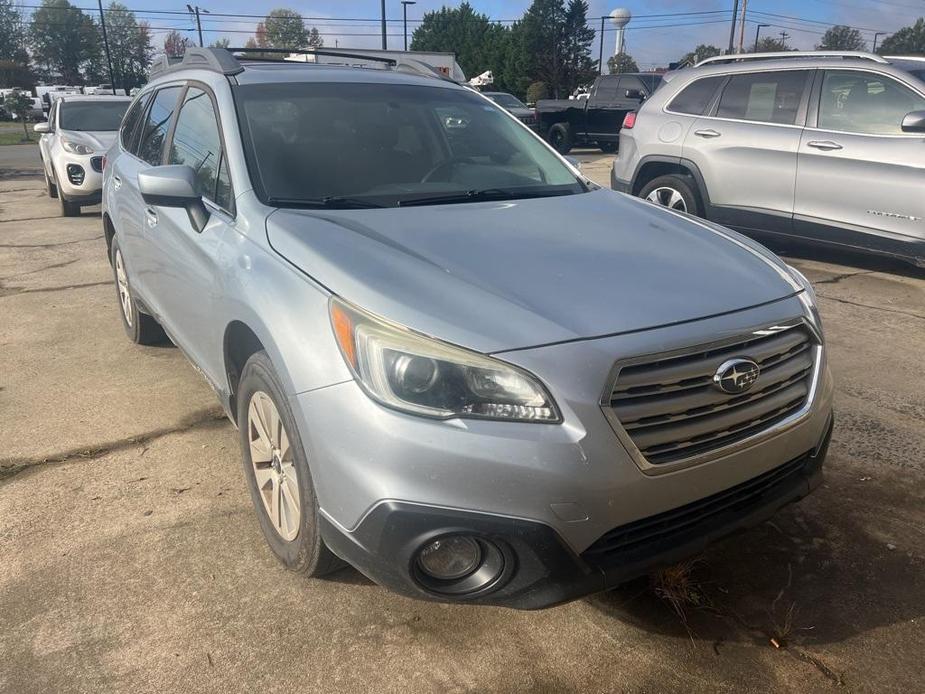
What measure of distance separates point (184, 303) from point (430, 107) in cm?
144

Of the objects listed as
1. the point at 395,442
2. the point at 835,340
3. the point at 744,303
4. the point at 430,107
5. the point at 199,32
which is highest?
the point at 199,32

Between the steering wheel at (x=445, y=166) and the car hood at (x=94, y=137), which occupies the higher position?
the steering wheel at (x=445, y=166)

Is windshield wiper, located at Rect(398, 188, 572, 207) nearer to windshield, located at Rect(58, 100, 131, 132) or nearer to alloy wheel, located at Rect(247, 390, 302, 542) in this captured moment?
alloy wheel, located at Rect(247, 390, 302, 542)

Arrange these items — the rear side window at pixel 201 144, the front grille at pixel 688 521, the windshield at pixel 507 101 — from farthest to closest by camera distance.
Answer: the windshield at pixel 507 101 < the rear side window at pixel 201 144 < the front grille at pixel 688 521

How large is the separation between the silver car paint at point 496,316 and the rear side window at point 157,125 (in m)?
1.15

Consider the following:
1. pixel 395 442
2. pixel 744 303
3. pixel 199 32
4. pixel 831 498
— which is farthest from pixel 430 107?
pixel 199 32

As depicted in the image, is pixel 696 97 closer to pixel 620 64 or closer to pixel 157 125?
pixel 157 125

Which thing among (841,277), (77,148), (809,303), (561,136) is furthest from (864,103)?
(561,136)

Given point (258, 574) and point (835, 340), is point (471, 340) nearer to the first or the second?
point (258, 574)

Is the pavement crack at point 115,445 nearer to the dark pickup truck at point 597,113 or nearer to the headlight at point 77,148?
the headlight at point 77,148

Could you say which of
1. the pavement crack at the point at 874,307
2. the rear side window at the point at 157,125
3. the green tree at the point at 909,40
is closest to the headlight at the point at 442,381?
the rear side window at the point at 157,125

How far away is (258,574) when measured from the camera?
2625 mm

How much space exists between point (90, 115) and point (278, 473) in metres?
10.9

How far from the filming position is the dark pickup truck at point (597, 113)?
1892 centimetres
